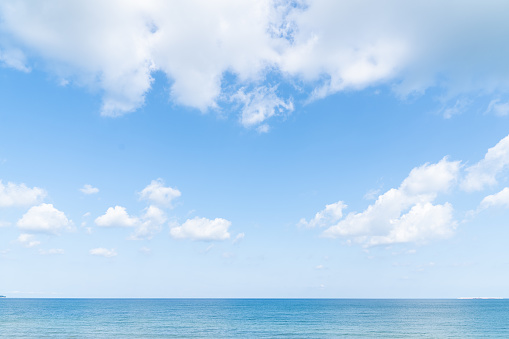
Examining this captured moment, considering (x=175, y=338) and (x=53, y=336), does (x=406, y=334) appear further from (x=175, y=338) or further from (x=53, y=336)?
(x=53, y=336)

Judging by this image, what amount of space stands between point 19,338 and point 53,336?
4699 mm

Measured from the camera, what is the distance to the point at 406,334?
205 ft

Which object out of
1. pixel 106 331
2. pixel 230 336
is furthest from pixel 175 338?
pixel 106 331

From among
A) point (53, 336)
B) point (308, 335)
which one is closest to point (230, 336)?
point (308, 335)

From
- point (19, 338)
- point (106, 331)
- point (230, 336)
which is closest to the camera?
point (19, 338)

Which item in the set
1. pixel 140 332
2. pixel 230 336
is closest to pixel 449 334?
pixel 230 336

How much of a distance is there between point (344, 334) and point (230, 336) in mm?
19772

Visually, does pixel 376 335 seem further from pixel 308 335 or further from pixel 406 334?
pixel 308 335

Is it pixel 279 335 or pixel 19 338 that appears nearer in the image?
pixel 19 338

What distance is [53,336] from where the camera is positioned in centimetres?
Result: 5819

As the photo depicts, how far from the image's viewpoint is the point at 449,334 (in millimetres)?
62906

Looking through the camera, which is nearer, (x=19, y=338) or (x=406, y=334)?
(x=19, y=338)

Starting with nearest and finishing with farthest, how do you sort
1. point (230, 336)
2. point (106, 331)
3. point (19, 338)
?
point (19, 338), point (230, 336), point (106, 331)

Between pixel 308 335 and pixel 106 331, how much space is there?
36.4m
